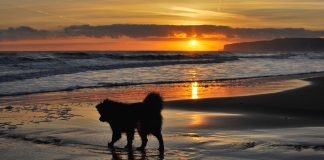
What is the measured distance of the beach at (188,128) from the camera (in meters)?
6.82

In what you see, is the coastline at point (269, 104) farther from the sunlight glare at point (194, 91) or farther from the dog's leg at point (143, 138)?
the dog's leg at point (143, 138)

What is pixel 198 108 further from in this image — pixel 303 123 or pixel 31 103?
pixel 31 103

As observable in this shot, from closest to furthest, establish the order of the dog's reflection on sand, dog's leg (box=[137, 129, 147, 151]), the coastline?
1. the dog's reflection on sand
2. dog's leg (box=[137, 129, 147, 151])
3. the coastline

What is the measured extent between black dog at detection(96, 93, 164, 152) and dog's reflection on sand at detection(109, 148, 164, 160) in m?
0.18

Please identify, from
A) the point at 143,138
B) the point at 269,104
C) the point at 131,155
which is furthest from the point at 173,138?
the point at 269,104

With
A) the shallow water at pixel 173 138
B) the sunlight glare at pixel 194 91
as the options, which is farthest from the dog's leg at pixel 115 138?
the sunlight glare at pixel 194 91

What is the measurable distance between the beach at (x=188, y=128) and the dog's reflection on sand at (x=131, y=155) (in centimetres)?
1

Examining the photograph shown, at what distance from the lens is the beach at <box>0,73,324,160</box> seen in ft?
22.4

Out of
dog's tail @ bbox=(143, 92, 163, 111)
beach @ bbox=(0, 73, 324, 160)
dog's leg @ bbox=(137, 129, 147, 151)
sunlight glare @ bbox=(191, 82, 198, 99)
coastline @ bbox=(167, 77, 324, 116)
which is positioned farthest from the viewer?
sunlight glare @ bbox=(191, 82, 198, 99)

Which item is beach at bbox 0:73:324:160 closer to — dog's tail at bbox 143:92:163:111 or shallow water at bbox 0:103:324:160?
shallow water at bbox 0:103:324:160

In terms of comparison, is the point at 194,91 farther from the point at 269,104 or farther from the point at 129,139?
the point at 129,139

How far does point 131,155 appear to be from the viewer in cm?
682

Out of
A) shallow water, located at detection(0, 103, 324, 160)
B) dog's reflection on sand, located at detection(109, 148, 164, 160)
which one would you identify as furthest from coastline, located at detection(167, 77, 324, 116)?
dog's reflection on sand, located at detection(109, 148, 164, 160)

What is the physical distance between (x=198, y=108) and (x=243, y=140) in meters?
4.73
